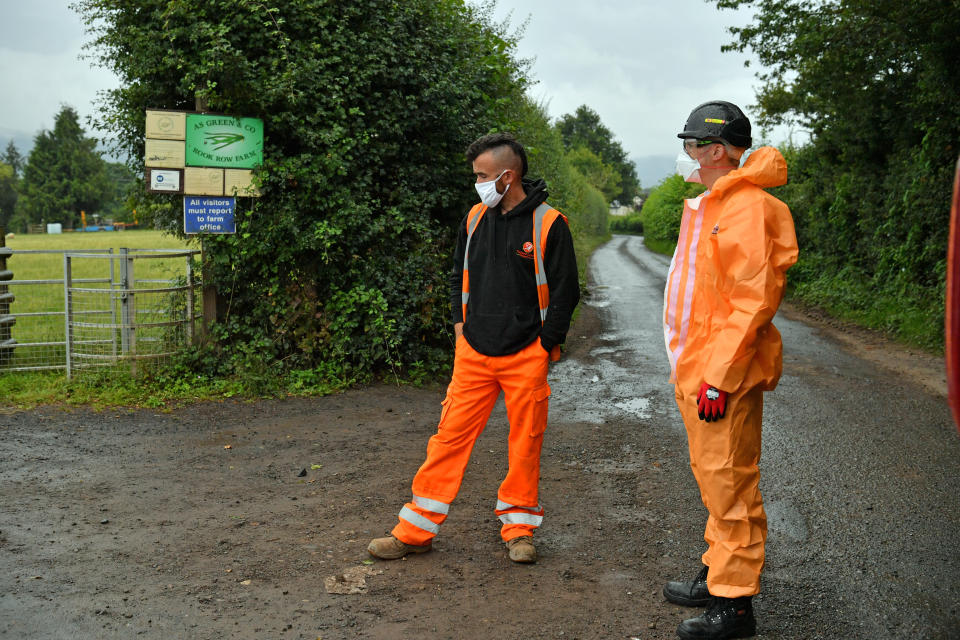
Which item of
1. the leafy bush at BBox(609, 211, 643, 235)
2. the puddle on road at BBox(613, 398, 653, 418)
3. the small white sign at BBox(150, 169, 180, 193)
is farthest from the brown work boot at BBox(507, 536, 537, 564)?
the leafy bush at BBox(609, 211, 643, 235)

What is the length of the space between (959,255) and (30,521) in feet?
16.9

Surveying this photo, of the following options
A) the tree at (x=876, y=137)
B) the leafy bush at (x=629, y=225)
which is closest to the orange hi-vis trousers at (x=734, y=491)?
the tree at (x=876, y=137)

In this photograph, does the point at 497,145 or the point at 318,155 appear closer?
the point at 497,145

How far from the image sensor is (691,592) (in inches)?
153

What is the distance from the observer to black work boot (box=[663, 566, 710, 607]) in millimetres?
3883

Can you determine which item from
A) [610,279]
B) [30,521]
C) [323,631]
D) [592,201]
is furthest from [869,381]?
[592,201]

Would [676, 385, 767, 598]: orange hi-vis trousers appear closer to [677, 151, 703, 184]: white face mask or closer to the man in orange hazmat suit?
the man in orange hazmat suit

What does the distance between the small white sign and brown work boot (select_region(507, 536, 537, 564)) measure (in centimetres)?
589

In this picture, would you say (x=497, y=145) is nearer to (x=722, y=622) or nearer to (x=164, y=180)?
(x=722, y=622)

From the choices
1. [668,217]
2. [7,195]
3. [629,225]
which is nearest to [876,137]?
[668,217]

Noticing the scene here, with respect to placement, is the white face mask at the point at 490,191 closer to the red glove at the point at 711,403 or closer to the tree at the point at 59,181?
the red glove at the point at 711,403

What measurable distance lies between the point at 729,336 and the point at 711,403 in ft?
0.94

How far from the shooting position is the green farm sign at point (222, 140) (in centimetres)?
857

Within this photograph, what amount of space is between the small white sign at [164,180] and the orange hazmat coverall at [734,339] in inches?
255
